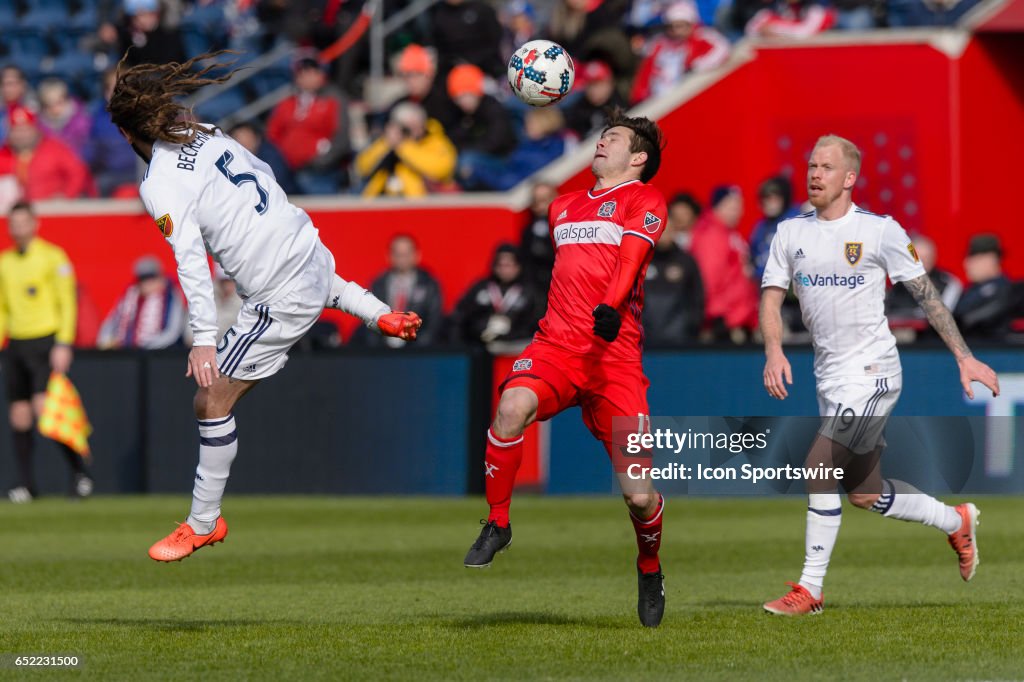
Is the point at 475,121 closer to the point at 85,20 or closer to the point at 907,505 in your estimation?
the point at 85,20

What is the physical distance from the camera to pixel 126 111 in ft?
26.9

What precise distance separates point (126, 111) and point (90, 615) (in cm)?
253

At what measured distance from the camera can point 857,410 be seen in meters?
8.80

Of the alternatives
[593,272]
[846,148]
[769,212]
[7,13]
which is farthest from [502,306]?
[7,13]

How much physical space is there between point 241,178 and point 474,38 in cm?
1170

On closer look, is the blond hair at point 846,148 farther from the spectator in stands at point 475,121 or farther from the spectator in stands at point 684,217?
the spectator in stands at point 475,121

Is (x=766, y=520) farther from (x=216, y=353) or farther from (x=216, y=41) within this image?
(x=216, y=41)

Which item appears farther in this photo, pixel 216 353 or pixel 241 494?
pixel 241 494

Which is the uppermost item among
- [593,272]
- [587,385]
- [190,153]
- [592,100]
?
[190,153]

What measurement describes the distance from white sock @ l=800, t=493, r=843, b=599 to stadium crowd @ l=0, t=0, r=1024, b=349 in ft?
23.6

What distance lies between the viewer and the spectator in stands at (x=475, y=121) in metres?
19.1

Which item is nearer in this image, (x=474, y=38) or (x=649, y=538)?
(x=649, y=538)

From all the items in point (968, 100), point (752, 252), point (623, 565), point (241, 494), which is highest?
A: point (968, 100)

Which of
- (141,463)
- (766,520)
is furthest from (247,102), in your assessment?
(766,520)
